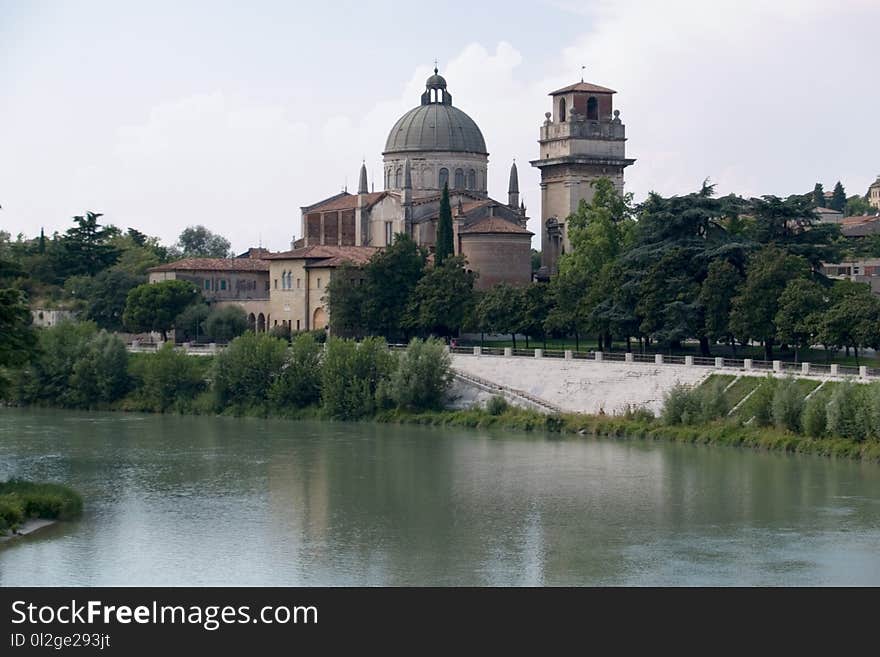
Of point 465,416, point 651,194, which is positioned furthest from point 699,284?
point 465,416

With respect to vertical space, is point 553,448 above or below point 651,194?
below

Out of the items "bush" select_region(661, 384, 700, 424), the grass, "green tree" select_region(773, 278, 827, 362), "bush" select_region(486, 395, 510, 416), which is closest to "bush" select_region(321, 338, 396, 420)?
"bush" select_region(486, 395, 510, 416)

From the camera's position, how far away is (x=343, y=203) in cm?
8231

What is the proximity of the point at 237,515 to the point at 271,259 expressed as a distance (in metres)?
39.5

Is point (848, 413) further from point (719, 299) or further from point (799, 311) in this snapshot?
point (719, 299)

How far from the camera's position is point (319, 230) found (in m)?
82.4

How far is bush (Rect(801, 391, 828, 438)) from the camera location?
43.3m

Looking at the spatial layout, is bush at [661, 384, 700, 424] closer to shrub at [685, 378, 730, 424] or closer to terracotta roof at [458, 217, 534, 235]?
shrub at [685, 378, 730, 424]

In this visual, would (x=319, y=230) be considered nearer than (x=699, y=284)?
No

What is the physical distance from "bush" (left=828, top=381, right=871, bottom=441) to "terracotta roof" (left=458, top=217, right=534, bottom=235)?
3000 cm

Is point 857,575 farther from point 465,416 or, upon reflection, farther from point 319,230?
point 319,230

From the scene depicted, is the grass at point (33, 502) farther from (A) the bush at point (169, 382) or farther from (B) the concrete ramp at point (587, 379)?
(A) the bush at point (169, 382)

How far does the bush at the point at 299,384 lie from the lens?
5628 cm

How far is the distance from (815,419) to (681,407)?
5.16m
